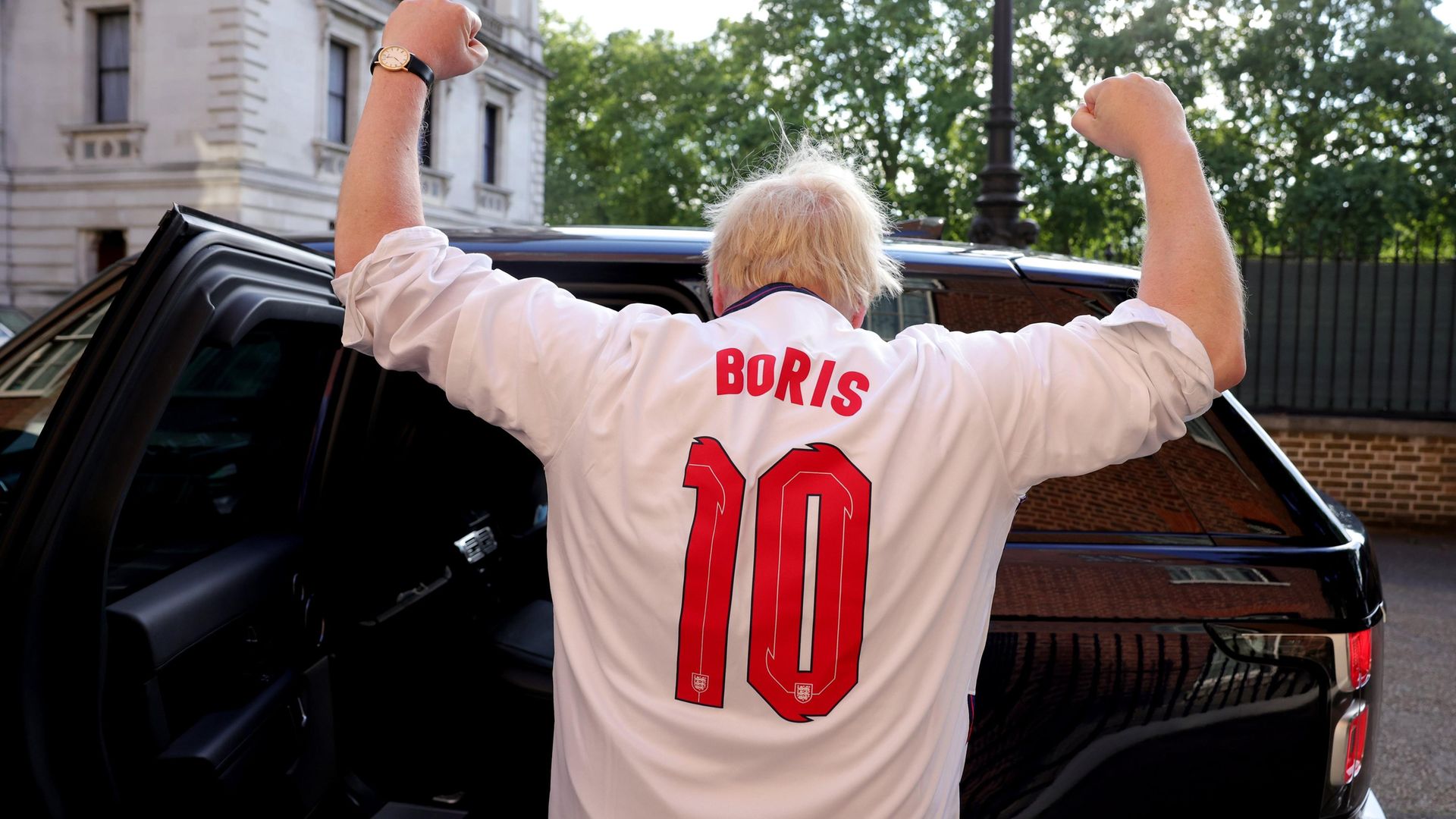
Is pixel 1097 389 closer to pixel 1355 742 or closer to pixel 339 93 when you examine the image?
pixel 1355 742

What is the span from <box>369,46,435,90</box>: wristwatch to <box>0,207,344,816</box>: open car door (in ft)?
1.45

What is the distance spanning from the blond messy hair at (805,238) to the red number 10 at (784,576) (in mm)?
271

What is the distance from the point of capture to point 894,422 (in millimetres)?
1410

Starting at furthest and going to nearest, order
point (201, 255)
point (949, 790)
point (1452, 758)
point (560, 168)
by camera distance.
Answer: point (560, 168) → point (1452, 758) → point (201, 255) → point (949, 790)

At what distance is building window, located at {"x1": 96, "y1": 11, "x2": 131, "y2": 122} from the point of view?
24875 millimetres

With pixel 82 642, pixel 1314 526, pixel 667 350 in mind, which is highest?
pixel 667 350

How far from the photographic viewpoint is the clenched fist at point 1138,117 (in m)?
1.52

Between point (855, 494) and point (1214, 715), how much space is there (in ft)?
3.60

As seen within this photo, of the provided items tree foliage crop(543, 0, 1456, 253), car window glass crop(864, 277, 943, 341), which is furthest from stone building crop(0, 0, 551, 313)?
car window glass crop(864, 277, 943, 341)

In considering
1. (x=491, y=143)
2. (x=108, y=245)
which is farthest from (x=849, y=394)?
(x=491, y=143)

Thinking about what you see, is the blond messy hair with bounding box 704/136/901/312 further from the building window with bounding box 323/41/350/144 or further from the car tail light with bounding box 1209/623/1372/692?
the building window with bounding box 323/41/350/144

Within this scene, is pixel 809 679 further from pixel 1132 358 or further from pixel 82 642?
pixel 82 642

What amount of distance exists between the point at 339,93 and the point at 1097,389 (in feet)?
91.8

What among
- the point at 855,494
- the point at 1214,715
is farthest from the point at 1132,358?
the point at 1214,715
